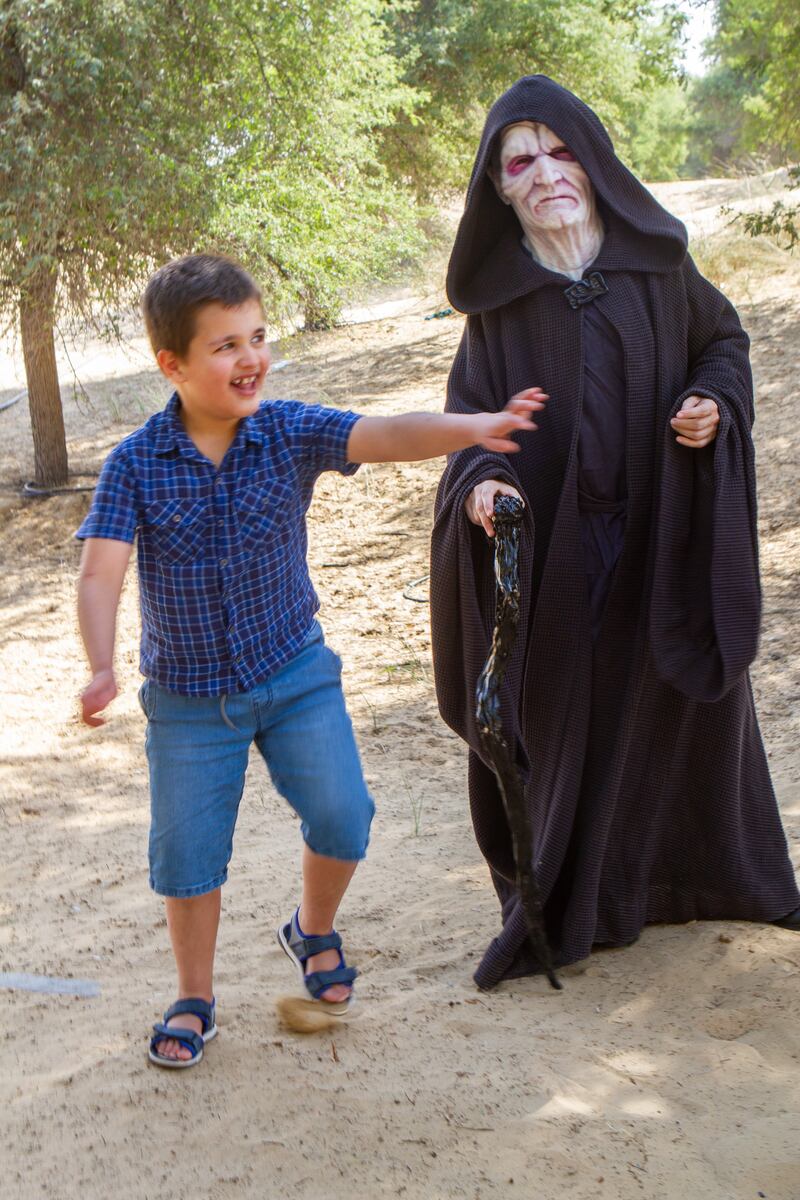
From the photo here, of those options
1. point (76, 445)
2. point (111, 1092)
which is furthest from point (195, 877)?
point (76, 445)

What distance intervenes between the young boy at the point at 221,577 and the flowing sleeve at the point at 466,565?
1.40 ft

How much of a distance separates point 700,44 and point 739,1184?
756 inches

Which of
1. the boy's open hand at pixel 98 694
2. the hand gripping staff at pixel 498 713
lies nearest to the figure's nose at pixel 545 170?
the hand gripping staff at pixel 498 713

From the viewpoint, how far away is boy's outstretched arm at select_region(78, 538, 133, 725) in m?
2.57

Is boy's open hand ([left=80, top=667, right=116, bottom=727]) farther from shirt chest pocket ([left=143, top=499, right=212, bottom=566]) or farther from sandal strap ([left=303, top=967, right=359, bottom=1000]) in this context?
sandal strap ([left=303, top=967, right=359, bottom=1000])

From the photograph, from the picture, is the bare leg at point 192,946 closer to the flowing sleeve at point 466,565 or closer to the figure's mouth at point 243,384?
the flowing sleeve at point 466,565

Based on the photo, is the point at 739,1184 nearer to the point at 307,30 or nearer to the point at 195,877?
the point at 195,877

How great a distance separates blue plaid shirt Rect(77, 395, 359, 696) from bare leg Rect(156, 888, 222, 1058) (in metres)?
0.56

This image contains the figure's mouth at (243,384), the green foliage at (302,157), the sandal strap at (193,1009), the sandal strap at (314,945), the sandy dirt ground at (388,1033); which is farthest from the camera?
the green foliage at (302,157)

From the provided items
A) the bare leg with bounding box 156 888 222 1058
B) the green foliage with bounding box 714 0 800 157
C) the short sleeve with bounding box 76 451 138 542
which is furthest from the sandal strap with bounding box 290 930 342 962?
the green foliage with bounding box 714 0 800 157

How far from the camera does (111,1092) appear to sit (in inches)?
120

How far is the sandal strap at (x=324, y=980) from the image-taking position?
327cm

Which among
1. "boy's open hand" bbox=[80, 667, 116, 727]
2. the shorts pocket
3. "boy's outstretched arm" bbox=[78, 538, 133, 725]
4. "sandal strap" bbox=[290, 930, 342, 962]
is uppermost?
"boy's outstretched arm" bbox=[78, 538, 133, 725]

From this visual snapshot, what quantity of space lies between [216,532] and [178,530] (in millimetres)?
85
